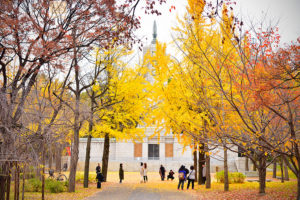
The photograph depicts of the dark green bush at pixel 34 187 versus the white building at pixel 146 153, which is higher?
the white building at pixel 146 153

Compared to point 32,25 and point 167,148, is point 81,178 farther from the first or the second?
point 167,148

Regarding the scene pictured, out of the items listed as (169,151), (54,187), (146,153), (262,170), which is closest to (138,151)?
(146,153)

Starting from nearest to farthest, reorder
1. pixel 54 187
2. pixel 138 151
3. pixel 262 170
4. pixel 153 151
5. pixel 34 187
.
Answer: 1. pixel 262 170
2. pixel 34 187
3. pixel 54 187
4. pixel 153 151
5. pixel 138 151

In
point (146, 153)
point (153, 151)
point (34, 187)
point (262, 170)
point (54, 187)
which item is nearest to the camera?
point (262, 170)

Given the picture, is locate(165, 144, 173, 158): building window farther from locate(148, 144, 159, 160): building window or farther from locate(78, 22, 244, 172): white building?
locate(148, 144, 159, 160): building window

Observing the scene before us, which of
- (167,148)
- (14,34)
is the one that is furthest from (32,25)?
(167,148)

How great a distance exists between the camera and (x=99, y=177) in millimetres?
18312

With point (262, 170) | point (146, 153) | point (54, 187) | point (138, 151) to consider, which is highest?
point (138, 151)

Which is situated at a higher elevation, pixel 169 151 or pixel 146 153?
pixel 169 151

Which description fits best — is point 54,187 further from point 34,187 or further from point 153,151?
point 153,151

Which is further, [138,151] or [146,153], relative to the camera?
[138,151]

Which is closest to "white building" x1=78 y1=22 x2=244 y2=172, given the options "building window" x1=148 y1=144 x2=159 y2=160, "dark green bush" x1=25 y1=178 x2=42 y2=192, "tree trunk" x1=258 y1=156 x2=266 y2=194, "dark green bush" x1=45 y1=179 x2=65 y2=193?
"building window" x1=148 y1=144 x2=159 y2=160

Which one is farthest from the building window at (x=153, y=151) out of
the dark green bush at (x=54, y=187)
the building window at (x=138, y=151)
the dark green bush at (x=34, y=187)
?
the dark green bush at (x=34, y=187)

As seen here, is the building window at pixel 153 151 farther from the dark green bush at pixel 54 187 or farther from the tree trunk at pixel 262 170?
the tree trunk at pixel 262 170
